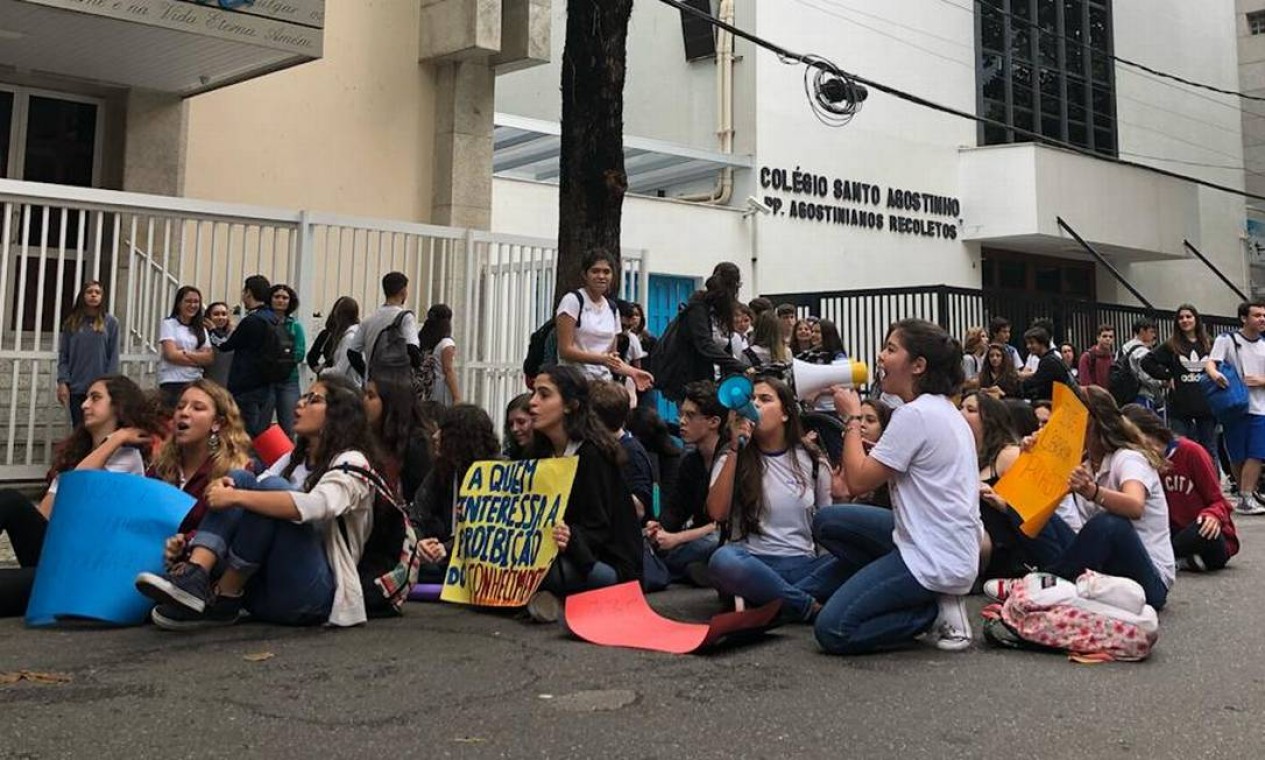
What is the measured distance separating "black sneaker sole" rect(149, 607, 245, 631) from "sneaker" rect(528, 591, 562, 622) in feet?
4.33

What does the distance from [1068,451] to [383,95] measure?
9.70 metres

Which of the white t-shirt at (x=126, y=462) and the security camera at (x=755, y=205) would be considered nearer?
the white t-shirt at (x=126, y=462)

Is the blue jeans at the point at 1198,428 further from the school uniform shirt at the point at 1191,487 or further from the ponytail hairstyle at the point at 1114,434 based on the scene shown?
the ponytail hairstyle at the point at 1114,434

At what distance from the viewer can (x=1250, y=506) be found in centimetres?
977

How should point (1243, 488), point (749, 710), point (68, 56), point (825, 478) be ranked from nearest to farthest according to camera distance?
point (749, 710), point (825, 478), point (1243, 488), point (68, 56)

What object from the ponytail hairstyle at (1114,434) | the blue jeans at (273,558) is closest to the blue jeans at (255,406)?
the blue jeans at (273,558)

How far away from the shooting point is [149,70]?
10688 millimetres

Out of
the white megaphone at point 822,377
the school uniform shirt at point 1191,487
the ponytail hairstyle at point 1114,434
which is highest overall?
the white megaphone at point 822,377

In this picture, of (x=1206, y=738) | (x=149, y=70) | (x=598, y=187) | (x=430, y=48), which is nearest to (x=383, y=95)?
(x=430, y=48)

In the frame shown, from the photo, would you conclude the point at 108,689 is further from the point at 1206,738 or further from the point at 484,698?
the point at 1206,738

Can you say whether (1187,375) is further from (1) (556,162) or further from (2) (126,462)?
(1) (556,162)

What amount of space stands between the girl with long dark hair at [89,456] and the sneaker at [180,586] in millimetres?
913

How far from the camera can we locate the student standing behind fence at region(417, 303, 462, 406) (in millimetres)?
9211

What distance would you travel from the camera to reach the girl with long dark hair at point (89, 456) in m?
5.38
